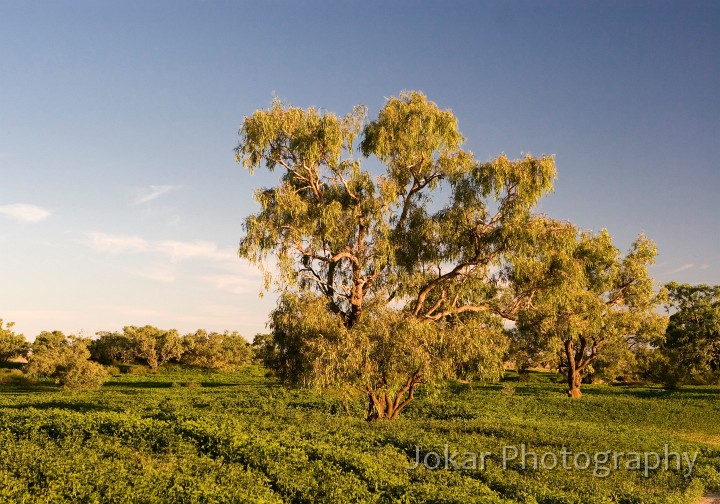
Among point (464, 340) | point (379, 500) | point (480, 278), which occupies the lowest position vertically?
point (379, 500)

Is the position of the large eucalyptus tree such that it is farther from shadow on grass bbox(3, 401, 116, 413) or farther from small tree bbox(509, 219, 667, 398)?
shadow on grass bbox(3, 401, 116, 413)

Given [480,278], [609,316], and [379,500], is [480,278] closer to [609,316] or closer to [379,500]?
[379,500]

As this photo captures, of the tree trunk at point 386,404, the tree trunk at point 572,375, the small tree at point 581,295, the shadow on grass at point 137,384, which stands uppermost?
the small tree at point 581,295

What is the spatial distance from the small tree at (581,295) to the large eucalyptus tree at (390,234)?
4.86 feet

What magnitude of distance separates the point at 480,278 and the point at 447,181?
5118 mm

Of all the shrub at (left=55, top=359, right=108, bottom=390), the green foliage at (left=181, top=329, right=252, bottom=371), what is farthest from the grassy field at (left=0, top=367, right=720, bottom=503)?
the green foliage at (left=181, top=329, right=252, bottom=371)

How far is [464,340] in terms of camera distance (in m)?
25.9

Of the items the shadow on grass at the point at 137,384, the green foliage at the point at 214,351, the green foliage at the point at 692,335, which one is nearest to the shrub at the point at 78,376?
the shadow on grass at the point at 137,384

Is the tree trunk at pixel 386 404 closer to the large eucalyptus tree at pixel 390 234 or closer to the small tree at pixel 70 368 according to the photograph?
the large eucalyptus tree at pixel 390 234

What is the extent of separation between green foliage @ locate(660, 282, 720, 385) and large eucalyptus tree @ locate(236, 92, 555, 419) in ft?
115

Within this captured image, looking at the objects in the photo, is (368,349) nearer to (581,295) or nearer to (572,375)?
(581,295)

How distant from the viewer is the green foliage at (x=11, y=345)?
7981 centimetres

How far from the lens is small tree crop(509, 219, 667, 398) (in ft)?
91.9

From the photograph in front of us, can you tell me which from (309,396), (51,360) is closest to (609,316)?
(309,396)
